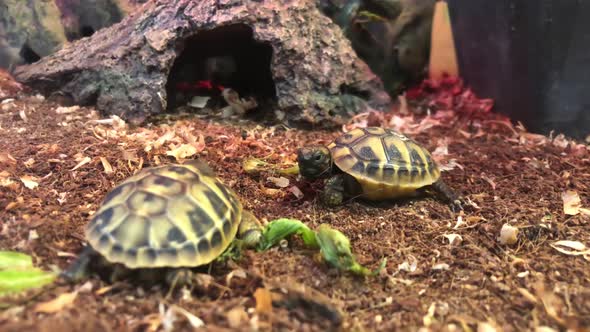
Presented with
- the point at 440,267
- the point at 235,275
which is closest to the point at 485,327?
the point at 440,267

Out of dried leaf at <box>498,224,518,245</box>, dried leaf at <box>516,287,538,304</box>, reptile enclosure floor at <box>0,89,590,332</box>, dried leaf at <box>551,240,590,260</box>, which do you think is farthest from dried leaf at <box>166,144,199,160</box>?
dried leaf at <box>551,240,590,260</box>

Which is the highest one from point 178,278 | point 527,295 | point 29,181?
point 29,181

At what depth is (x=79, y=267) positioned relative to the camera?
2076 millimetres

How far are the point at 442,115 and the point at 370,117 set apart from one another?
2.97ft

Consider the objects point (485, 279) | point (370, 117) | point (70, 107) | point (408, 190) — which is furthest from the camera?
point (370, 117)

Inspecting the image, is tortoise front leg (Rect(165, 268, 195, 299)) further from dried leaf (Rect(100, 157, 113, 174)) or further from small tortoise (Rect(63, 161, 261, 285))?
dried leaf (Rect(100, 157, 113, 174))

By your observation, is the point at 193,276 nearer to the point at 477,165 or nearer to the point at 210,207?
the point at 210,207

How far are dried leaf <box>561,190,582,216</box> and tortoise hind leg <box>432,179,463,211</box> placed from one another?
2.05 feet

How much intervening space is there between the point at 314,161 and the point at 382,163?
0.43m

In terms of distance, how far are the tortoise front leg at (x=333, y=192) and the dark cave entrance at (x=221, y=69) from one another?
1.78 metres

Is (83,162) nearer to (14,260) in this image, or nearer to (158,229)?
(14,260)

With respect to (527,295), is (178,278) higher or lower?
higher

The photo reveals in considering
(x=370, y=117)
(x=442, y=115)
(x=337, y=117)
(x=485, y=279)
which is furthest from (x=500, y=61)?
(x=485, y=279)

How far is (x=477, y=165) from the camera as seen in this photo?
3664 millimetres
